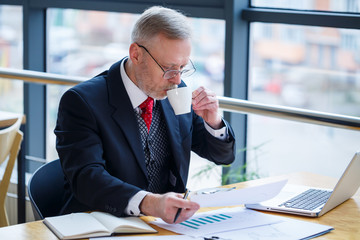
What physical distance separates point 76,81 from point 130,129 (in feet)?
3.93

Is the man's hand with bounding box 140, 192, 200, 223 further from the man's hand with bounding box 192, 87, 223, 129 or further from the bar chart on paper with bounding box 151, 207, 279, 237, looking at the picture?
the man's hand with bounding box 192, 87, 223, 129

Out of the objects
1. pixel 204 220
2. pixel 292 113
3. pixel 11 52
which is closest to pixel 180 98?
pixel 204 220

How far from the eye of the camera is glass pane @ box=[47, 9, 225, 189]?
11.0ft

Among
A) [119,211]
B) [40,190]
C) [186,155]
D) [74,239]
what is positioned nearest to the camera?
[74,239]

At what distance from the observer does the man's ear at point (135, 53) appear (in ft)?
6.12

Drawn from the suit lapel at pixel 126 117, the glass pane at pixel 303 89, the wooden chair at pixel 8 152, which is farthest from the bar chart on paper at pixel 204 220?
the glass pane at pixel 303 89

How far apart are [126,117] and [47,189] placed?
0.33 metres

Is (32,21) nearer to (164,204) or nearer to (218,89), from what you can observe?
(218,89)

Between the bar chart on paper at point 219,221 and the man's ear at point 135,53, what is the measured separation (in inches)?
21.3

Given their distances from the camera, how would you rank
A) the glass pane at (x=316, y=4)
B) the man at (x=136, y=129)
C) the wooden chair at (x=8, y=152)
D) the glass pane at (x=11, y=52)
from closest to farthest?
the man at (x=136, y=129), the wooden chair at (x=8, y=152), the glass pane at (x=316, y=4), the glass pane at (x=11, y=52)

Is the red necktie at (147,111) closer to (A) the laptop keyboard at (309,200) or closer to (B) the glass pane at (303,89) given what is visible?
(A) the laptop keyboard at (309,200)

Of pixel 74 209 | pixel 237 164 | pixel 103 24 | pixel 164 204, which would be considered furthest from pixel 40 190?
pixel 103 24

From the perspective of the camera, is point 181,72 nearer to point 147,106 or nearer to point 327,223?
A: point 147,106

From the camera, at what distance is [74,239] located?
1.42 m
